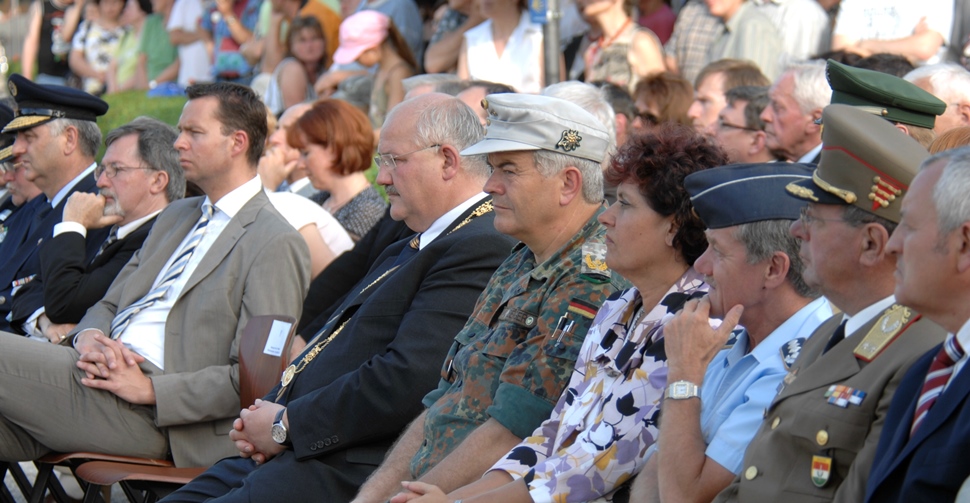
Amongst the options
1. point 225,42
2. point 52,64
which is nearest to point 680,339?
point 225,42

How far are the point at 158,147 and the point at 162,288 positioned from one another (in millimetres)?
1227

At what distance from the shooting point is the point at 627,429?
3117 millimetres

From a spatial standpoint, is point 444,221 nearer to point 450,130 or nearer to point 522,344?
point 450,130

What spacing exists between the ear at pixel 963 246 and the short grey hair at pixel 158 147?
4957mm

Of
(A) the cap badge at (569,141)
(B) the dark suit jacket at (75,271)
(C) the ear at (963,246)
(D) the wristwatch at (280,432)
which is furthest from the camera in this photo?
(B) the dark suit jacket at (75,271)

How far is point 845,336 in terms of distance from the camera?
8.55 ft

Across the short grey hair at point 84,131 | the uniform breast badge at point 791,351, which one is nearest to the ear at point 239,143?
Result: the short grey hair at point 84,131

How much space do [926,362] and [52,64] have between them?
1655cm

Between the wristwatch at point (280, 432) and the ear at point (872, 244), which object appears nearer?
the ear at point (872, 244)

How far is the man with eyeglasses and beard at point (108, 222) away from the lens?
6082mm

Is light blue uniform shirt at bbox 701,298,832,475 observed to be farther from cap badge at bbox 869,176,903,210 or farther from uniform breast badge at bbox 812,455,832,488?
cap badge at bbox 869,176,903,210

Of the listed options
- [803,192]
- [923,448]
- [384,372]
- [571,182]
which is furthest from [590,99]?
[923,448]

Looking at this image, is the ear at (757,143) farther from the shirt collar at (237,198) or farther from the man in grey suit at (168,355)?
the shirt collar at (237,198)

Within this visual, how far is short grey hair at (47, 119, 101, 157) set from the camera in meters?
7.23
